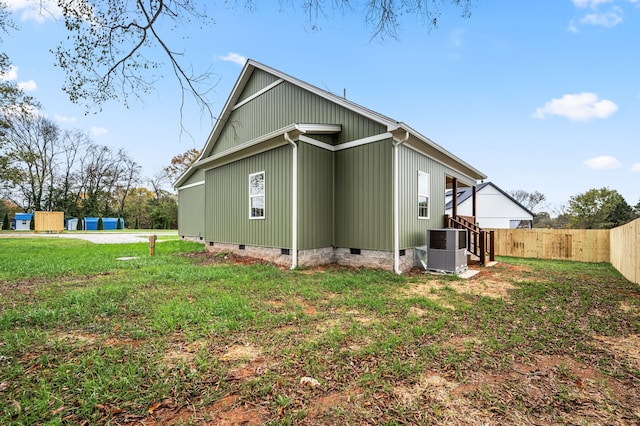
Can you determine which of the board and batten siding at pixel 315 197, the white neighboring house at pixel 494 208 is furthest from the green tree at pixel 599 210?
the board and batten siding at pixel 315 197

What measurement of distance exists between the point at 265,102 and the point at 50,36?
637 centimetres

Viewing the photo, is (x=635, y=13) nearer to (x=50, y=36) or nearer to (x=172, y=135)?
(x=172, y=135)

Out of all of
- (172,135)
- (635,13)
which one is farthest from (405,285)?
(635,13)

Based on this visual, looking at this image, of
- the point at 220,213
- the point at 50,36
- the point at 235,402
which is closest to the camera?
the point at 235,402

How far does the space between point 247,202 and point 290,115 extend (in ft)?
10.0

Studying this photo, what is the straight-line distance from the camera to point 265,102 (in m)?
9.66

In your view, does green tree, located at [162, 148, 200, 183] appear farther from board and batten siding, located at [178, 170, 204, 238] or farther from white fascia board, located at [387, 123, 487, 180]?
white fascia board, located at [387, 123, 487, 180]

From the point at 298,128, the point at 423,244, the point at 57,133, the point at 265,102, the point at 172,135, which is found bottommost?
the point at 423,244

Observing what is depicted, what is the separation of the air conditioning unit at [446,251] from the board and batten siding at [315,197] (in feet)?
8.81

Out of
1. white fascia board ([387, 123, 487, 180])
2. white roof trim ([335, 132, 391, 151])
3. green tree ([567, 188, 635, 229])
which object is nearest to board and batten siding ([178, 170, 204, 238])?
white roof trim ([335, 132, 391, 151])

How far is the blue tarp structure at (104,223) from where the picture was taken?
100 ft

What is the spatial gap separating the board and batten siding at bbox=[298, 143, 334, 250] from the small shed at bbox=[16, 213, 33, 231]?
34.0m

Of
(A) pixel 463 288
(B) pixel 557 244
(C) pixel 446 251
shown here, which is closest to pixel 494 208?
(B) pixel 557 244

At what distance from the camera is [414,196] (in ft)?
25.1
